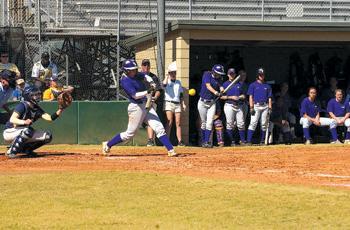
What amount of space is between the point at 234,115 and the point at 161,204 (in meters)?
9.68

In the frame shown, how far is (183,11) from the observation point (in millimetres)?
24766

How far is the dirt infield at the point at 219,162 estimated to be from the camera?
39.0 feet

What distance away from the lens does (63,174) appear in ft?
39.2

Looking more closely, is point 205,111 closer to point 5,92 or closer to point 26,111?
point 5,92

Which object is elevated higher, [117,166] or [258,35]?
[258,35]

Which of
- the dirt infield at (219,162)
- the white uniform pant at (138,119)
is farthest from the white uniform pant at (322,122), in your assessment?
the white uniform pant at (138,119)

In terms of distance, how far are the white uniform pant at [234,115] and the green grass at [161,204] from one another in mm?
7243

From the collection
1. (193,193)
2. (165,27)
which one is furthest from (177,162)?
(165,27)

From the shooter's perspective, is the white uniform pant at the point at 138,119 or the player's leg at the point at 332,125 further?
the player's leg at the point at 332,125

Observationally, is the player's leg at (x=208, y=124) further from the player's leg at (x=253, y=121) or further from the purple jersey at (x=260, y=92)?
the purple jersey at (x=260, y=92)

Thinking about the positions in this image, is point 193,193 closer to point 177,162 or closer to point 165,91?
point 177,162

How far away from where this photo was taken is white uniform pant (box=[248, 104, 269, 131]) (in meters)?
18.8

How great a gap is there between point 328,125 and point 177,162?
675 centimetres

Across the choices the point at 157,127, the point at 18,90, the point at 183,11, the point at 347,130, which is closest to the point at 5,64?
the point at 18,90
